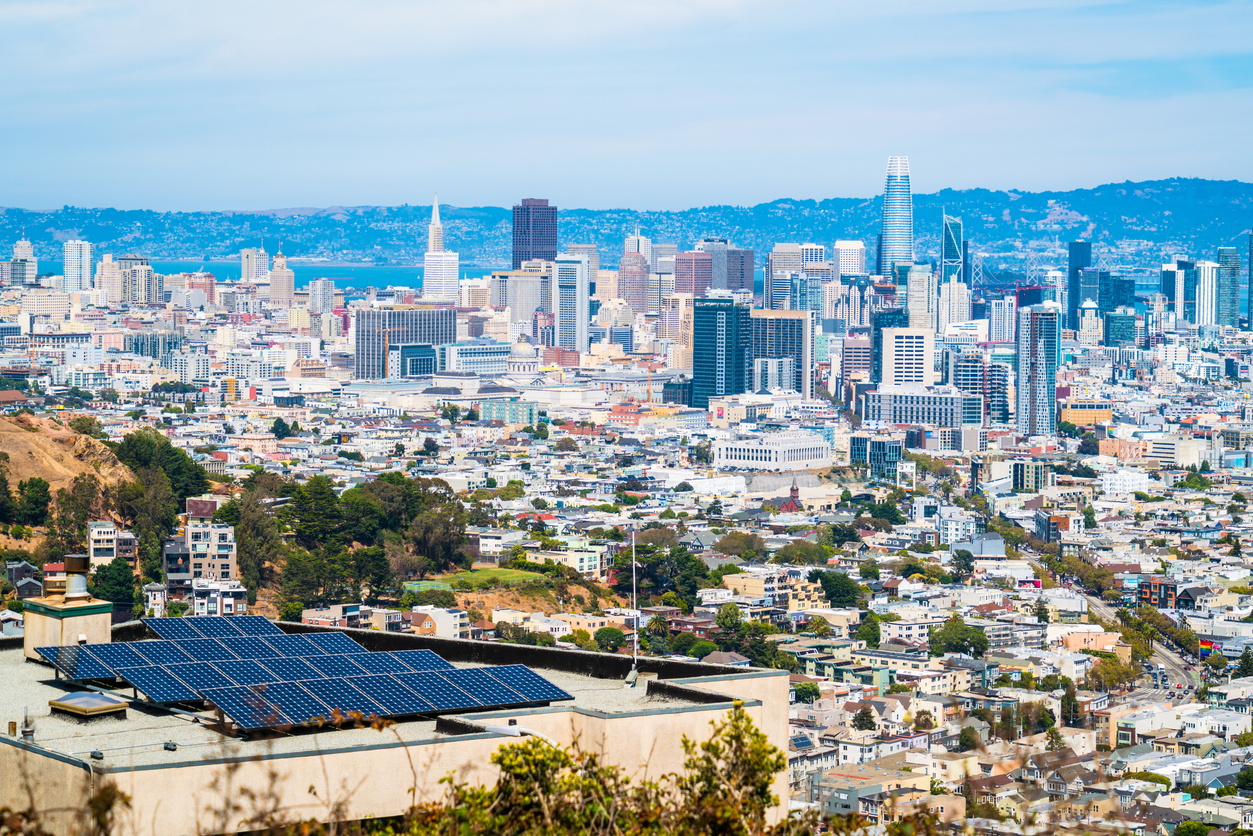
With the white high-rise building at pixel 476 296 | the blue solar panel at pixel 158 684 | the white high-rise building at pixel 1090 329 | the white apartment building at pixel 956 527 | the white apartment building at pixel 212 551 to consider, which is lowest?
the white apartment building at pixel 956 527

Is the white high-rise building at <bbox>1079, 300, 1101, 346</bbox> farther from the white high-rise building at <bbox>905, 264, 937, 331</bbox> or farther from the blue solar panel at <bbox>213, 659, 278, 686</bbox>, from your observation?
the blue solar panel at <bbox>213, 659, 278, 686</bbox>

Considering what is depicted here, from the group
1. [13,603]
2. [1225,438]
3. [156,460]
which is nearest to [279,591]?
[156,460]

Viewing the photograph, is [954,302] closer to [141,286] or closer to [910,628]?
[141,286]

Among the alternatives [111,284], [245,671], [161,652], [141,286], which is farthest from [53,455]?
[111,284]

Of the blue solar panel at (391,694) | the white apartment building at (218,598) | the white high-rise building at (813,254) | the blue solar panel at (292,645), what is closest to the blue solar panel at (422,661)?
the blue solar panel at (391,694)

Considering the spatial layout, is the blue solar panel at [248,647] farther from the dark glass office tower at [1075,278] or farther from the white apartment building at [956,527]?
the dark glass office tower at [1075,278]

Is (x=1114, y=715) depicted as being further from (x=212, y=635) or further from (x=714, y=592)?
(x=212, y=635)

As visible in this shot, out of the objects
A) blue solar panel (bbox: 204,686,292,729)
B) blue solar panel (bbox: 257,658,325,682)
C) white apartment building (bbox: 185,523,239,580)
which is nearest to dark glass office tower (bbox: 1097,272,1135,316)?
white apartment building (bbox: 185,523,239,580)
